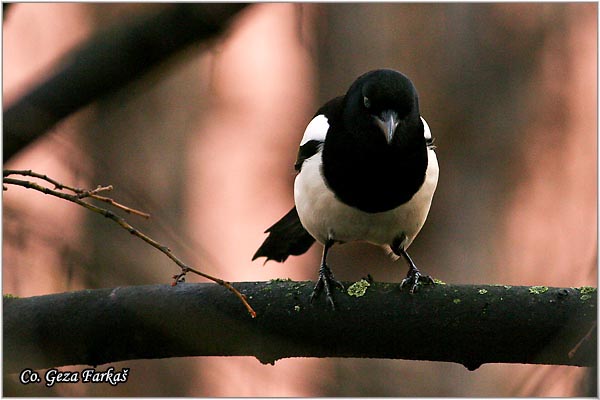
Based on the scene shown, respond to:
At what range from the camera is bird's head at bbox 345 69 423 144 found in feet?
9.61

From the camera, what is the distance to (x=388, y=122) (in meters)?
2.94

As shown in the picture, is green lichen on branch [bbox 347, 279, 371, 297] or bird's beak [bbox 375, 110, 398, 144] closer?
green lichen on branch [bbox 347, 279, 371, 297]

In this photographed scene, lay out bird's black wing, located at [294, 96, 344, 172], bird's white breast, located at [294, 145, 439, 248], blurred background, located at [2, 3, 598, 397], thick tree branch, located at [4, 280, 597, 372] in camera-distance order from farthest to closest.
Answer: blurred background, located at [2, 3, 598, 397] → bird's black wing, located at [294, 96, 344, 172] → bird's white breast, located at [294, 145, 439, 248] → thick tree branch, located at [4, 280, 597, 372]

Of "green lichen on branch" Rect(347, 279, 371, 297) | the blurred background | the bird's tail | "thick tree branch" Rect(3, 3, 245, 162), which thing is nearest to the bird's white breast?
the bird's tail

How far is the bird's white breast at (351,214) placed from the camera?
3.23 meters

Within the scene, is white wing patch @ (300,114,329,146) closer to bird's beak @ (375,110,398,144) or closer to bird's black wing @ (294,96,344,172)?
bird's black wing @ (294,96,344,172)

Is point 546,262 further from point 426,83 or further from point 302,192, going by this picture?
point 302,192

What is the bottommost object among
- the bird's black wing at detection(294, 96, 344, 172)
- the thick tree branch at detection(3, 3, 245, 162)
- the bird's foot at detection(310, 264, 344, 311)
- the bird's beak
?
the bird's foot at detection(310, 264, 344, 311)

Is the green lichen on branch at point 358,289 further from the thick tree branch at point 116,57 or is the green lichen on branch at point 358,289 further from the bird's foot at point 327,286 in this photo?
the thick tree branch at point 116,57

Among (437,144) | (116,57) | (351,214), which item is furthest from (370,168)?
(437,144)

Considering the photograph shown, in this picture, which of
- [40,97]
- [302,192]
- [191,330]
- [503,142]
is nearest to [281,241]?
[302,192]

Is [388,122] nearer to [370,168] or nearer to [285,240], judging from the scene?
[370,168]

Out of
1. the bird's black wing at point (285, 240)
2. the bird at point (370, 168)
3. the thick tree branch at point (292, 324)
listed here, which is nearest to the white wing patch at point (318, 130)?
the bird at point (370, 168)

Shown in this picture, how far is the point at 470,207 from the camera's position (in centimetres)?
593
